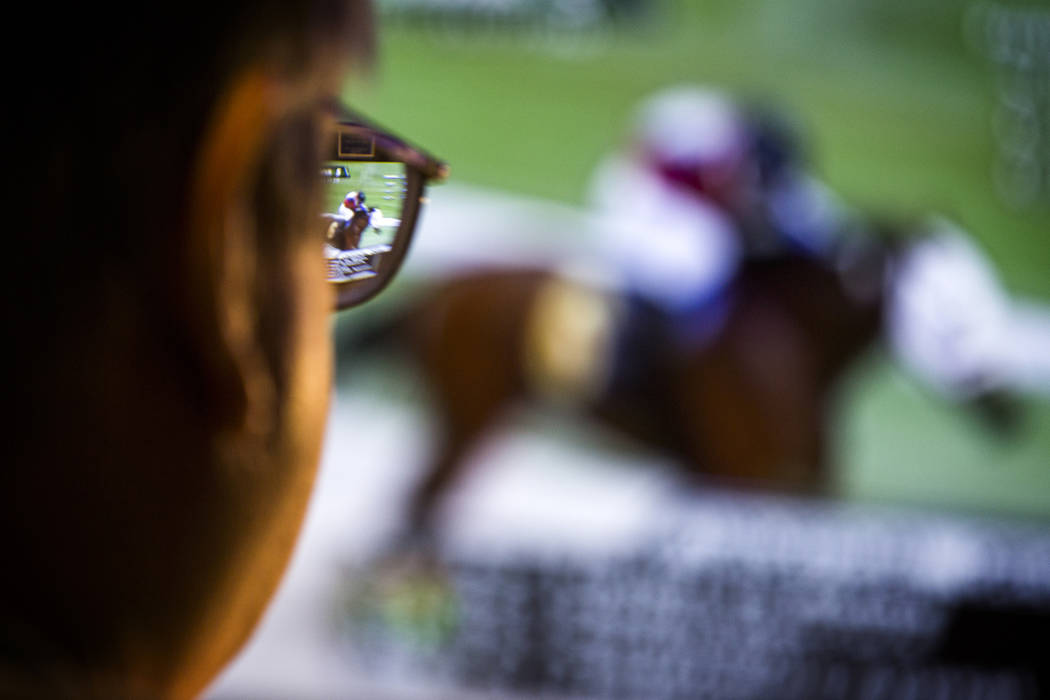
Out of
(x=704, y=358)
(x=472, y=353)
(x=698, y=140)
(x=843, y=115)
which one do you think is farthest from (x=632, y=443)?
(x=843, y=115)

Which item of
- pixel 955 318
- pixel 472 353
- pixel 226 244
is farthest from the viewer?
pixel 472 353

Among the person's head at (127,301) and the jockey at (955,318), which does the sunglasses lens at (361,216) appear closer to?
the person's head at (127,301)

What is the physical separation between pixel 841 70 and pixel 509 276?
0.89m

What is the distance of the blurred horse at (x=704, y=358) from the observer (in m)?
2.65

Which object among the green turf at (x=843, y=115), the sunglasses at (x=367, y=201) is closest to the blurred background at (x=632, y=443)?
the green turf at (x=843, y=115)

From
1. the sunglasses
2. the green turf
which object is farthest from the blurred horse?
the sunglasses

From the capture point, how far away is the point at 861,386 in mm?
2719

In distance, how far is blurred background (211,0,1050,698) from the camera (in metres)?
2.53

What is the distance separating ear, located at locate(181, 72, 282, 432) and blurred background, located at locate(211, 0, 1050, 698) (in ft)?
7.43

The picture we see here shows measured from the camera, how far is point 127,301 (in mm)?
262

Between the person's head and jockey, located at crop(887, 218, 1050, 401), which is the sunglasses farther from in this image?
jockey, located at crop(887, 218, 1050, 401)

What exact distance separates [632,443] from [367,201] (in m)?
2.44

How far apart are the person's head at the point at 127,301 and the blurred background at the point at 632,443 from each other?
226 cm

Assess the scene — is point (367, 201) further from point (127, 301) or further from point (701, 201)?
point (701, 201)
